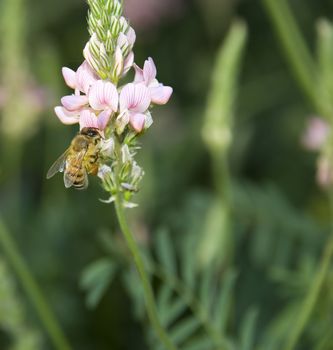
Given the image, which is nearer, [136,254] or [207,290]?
[136,254]

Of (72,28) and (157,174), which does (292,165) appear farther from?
(72,28)

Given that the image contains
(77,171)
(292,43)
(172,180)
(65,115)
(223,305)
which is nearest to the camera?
(65,115)

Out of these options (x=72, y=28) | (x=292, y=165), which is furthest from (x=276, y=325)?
(x=72, y=28)

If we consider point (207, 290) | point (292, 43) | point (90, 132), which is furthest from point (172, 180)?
point (90, 132)

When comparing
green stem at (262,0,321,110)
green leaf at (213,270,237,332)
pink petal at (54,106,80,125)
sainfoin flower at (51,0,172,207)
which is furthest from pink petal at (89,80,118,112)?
green stem at (262,0,321,110)

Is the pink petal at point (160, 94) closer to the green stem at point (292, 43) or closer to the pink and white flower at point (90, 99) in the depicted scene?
the pink and white flower at point (90, 99)

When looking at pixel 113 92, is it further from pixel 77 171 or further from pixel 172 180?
pixel 172 180
